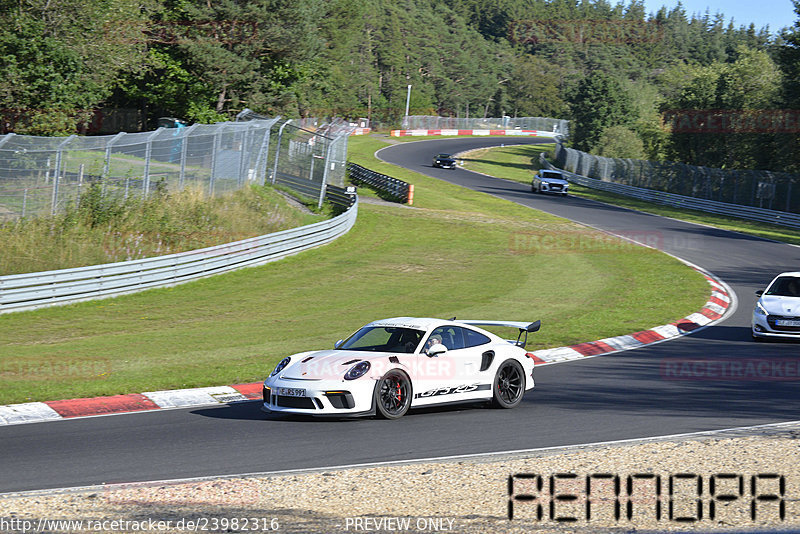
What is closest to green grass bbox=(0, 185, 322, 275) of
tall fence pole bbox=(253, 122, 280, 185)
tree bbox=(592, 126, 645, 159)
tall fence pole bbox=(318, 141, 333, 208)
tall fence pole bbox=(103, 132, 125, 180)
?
tall fence pole bbox=(103, 132, 125, 180)

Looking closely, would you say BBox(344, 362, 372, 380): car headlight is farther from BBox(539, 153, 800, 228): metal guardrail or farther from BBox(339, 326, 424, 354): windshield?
BBox(539, 153, 800, 228): metal guardrail

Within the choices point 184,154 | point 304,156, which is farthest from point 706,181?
point 184,154

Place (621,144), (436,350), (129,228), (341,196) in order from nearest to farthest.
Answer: (436,350) < (129,228) < (341,196) < (621,144)

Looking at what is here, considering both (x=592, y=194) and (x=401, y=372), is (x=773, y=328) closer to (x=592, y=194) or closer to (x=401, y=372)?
(x=401, y=372)

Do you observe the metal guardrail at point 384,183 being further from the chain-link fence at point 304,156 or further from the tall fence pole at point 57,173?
the tall fence pole at point 57,173

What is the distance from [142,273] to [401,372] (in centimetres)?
1277

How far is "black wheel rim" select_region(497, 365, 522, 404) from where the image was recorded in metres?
11.4

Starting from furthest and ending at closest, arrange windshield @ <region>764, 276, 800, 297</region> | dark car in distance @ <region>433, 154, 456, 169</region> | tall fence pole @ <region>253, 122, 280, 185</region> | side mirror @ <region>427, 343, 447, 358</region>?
dark car in distance @ <region>433, 154, 456, 169</region> → tall fence pole @ <region>253, 122, 280, 185</region> → windshield @ <region>764, 276, 800, 297</region> → side mirror @ <region>427, 343, 447, 358</region>

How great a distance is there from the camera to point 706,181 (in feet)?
176

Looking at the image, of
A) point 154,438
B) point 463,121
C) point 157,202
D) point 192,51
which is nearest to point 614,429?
point 154,438

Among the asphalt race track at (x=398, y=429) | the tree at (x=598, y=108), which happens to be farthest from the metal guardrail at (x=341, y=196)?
the tree at (x=598, y=108)

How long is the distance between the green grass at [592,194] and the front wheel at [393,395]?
101 feet

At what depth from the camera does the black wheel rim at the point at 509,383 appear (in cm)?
1143

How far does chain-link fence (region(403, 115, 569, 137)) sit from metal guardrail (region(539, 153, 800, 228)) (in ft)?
178
